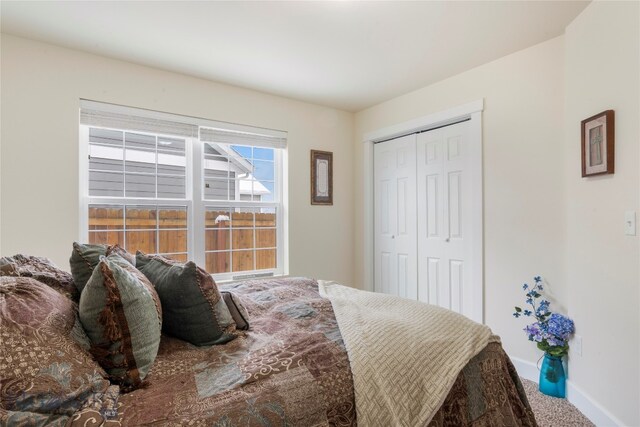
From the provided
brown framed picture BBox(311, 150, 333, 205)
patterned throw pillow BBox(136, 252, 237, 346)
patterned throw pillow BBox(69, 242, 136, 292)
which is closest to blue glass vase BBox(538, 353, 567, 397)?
patterned throw pillow BBox(136, 252, 237, 346)

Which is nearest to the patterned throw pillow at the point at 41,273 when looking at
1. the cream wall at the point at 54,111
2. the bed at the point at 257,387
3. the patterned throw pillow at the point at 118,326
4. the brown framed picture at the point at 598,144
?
the bed at the point at 257,387

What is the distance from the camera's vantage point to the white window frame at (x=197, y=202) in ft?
9.09

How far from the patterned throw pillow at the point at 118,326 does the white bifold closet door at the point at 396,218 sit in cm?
288

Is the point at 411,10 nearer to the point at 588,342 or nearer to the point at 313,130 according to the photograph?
the point at 313,130

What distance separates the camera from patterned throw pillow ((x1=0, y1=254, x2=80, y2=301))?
1.28 m

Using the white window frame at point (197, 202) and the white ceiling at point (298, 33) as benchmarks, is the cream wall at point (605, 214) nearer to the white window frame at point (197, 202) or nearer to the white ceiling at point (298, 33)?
the white ceiling at point (298, 33)

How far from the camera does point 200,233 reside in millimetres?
3266

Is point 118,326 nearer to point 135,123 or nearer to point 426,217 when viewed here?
point 135,123

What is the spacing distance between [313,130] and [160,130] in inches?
63.7

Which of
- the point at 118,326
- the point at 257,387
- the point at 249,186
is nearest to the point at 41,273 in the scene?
the point at 118,326

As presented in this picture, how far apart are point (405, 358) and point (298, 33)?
215 cm

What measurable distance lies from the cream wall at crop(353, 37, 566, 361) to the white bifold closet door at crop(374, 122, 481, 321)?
20 cm

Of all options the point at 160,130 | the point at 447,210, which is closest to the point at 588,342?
the point at 447,210

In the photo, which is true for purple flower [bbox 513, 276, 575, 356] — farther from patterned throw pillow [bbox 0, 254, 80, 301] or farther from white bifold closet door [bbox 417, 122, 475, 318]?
patterned throw pillow [bbox 0, 254, 80, 301]
